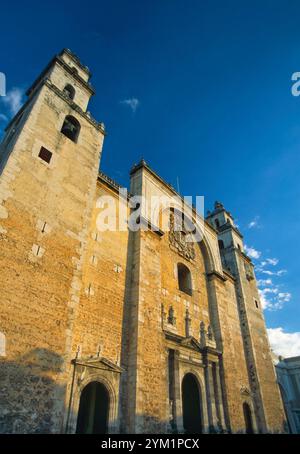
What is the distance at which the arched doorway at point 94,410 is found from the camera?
407 inches

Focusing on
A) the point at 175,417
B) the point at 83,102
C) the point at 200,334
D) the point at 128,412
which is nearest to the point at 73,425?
the point at 128,412

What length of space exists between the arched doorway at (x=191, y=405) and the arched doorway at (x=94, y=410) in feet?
16.6

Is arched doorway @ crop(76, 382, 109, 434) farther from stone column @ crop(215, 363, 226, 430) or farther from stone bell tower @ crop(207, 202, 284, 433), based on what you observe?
stone bell tower @ crop(207, 202, 284, 433)

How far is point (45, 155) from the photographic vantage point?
1159 cm

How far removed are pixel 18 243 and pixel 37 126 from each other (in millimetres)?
5290

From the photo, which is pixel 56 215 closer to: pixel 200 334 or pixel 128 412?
pixel 128 412

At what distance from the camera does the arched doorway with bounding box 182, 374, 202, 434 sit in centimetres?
1384

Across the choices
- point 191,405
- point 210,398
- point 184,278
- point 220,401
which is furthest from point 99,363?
point 184,278

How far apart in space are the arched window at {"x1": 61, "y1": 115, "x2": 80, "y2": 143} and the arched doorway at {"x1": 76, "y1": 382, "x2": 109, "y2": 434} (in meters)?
10.5

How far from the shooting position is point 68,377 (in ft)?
30.1

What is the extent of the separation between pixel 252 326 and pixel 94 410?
14.5 metres

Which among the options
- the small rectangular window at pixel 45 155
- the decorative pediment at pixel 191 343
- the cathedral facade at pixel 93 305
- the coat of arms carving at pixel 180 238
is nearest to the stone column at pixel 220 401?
the cathedral facade at pixel 93 305

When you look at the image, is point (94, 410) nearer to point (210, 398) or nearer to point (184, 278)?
A: point (210, 398)

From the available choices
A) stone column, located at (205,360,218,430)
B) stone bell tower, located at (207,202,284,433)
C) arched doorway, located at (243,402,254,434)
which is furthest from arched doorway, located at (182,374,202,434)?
stone bell tower, located at (207,202,284,433)
